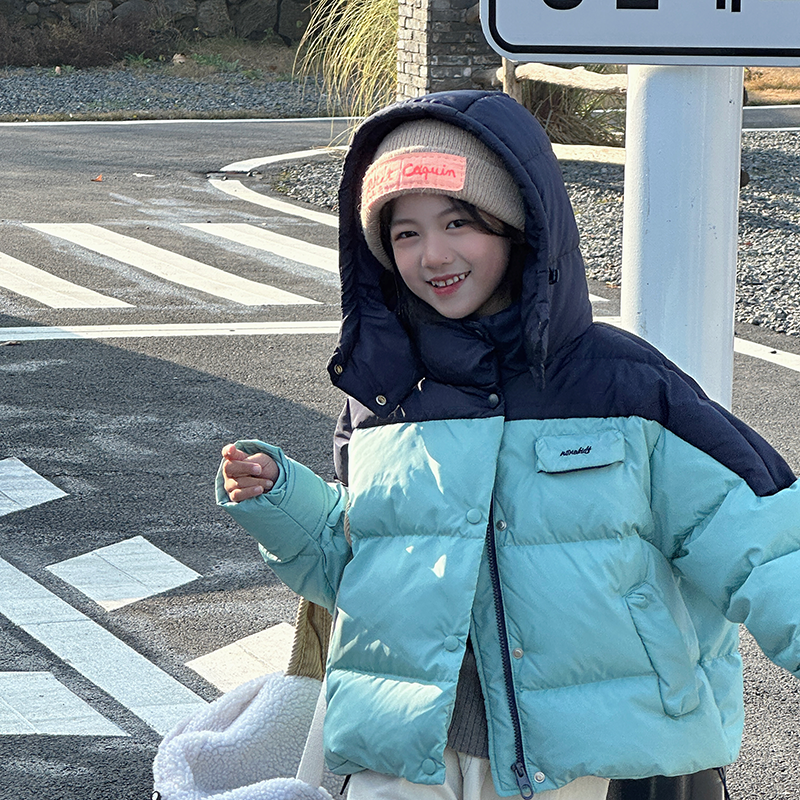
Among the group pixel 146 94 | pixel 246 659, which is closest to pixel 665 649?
pixel 246 659

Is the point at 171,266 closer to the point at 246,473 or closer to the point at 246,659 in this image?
the point at 246,659

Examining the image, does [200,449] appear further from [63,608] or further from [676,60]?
[676,60]

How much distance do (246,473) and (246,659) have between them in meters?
1.81

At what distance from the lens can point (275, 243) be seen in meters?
10.7

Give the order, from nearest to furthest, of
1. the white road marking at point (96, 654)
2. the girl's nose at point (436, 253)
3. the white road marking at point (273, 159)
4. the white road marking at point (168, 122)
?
the girl's nose at point (436, 253) → the white road marking at point (96, 654) → the white road marking at point (273, 159) → the white road marking at point (168, 122)

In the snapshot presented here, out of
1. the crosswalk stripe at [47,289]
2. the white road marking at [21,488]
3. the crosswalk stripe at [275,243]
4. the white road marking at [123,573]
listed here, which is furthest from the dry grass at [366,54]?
the white road marking at [123,573]

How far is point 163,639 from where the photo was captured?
418 cm

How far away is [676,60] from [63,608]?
9.82ft

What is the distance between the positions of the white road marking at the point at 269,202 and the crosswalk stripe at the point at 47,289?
2.74 m

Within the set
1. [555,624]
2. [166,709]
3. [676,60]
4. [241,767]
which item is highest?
[676,60]

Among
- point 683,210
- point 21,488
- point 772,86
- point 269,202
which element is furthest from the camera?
point 772,86

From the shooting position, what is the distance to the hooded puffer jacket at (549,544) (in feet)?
7.02

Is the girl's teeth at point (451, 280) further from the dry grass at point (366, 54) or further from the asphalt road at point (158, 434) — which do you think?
the dry grass at point (366, 54)

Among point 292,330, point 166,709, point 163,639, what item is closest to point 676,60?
point 166,709
